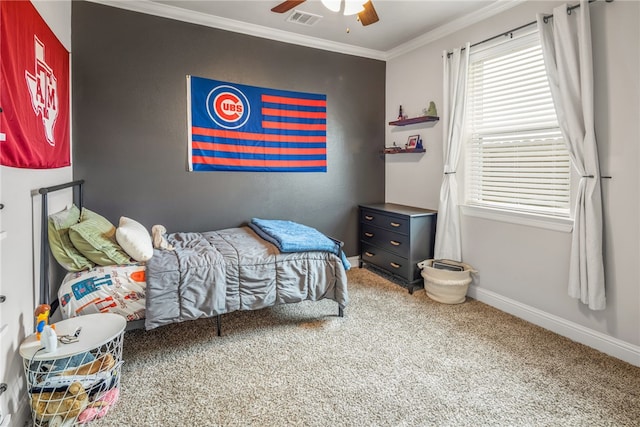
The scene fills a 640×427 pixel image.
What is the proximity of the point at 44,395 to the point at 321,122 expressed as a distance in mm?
3391

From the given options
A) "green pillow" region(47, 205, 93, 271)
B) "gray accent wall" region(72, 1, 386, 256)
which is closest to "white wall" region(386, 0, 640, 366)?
"gray accent wall" region(72, 1, 386, 256)

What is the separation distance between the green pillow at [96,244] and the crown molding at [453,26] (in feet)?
11.5

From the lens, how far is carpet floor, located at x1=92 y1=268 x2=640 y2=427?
182cm

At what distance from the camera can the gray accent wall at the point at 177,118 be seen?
10.2 feet

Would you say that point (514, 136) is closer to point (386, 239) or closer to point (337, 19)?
point (386, 239)

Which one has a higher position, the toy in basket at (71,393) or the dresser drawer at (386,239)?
the dresser drawer at (386,239)

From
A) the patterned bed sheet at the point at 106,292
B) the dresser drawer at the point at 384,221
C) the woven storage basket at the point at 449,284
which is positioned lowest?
the woven storage basket at the point at 449,284

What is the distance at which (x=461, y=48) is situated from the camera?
3352 millimetres

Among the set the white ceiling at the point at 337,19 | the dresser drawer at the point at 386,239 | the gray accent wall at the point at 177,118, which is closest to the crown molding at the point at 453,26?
the white ceiling at the point at 337,19

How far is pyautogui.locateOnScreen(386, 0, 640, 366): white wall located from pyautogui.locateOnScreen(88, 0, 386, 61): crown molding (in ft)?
2.84

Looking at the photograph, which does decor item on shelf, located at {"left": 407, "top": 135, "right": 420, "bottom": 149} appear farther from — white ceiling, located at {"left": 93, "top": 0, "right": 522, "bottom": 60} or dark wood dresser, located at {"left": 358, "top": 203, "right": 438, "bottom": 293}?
white ceiling, located at {"left": 93, "top": 0, "right": 522, "bottom": 60}

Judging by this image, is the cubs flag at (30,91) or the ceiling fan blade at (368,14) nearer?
the cubs flag at (30,91)

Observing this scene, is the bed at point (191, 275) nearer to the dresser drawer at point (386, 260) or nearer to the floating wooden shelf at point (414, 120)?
the dresser drawer at point (386, 260)

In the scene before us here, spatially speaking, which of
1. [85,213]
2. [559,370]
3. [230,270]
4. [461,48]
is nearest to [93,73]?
[85,213]
